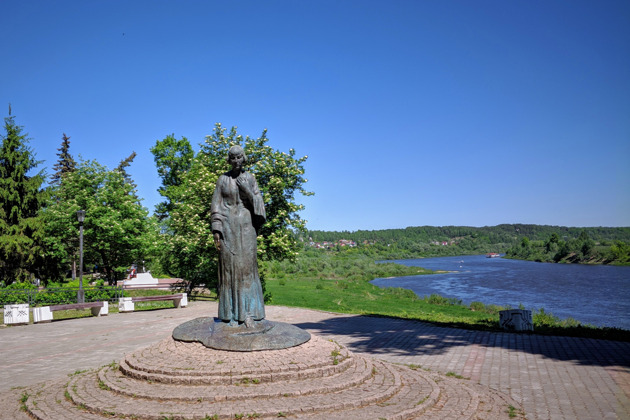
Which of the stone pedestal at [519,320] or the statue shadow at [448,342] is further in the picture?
the stone pedestal at [519,320]

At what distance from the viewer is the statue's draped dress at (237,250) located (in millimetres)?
6496

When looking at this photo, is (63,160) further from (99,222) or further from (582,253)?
(582,253)

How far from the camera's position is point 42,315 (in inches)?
547

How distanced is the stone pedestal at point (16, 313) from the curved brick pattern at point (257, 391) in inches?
336

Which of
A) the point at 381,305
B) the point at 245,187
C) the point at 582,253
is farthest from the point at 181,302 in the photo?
the point at 582,253

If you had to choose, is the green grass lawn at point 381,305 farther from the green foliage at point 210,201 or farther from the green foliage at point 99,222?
the green foliage at point 99,222

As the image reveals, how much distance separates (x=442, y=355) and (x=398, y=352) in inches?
33.2

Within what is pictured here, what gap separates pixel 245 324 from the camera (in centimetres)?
636

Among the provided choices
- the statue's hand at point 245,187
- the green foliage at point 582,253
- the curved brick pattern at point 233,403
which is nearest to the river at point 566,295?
the green foliage at point 582,253

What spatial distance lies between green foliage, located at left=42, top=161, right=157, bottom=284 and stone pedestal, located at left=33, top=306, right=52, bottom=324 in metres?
7.52

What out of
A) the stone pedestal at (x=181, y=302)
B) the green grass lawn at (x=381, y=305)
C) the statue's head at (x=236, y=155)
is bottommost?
the green grass lawn at (x=381, y=305)

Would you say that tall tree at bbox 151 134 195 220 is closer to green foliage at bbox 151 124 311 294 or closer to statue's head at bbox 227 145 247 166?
green foliage at bbox 151 124 311 294

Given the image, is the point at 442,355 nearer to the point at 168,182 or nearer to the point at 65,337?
the point at 65,337

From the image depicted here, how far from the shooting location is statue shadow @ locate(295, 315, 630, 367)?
27.2 feet
